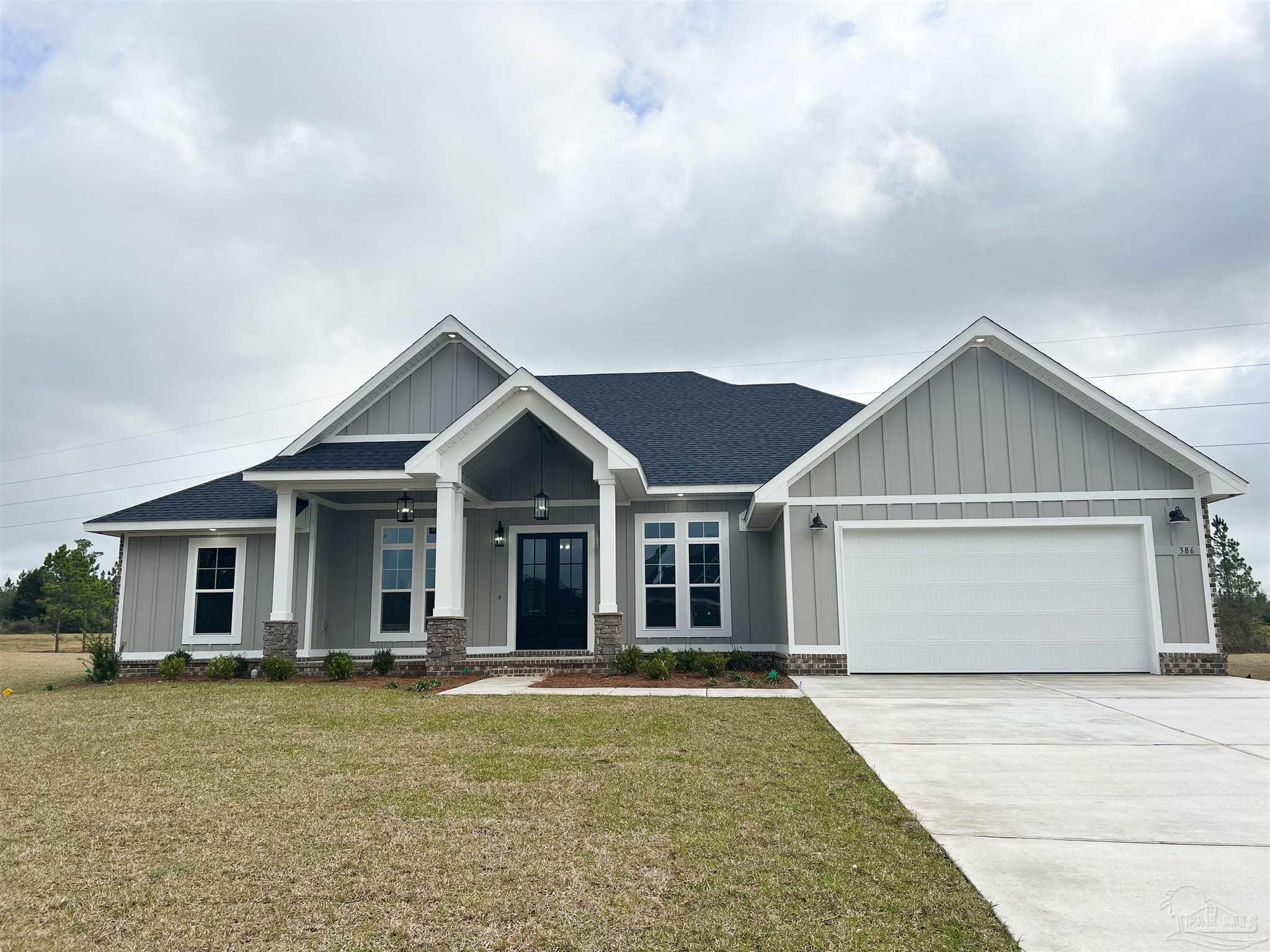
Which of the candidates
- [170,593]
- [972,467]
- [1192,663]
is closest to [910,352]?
[972,467]

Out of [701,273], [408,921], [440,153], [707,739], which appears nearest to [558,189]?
[440,153]

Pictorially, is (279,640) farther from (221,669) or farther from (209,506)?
(209,506)

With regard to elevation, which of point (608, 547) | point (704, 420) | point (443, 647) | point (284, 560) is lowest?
point (443, 647)

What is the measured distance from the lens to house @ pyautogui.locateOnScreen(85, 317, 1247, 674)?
487 inches

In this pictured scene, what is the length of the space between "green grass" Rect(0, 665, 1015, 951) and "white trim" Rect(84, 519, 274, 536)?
25.3 ft

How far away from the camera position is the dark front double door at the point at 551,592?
15578 mm

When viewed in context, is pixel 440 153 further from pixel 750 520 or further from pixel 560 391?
pixel 750 520

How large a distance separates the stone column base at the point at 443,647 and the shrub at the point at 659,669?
10.7ft

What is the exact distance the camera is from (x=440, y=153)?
19953 mm

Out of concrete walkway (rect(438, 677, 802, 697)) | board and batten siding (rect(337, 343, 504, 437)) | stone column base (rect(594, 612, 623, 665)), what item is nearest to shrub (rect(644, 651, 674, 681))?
stone column base (rect(594, 612, 623, 665))

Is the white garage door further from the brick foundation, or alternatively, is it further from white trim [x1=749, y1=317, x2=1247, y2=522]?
the brick foundation

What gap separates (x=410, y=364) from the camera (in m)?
15.5

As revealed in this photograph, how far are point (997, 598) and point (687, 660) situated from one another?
203 inches

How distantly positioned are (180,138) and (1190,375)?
128ft
